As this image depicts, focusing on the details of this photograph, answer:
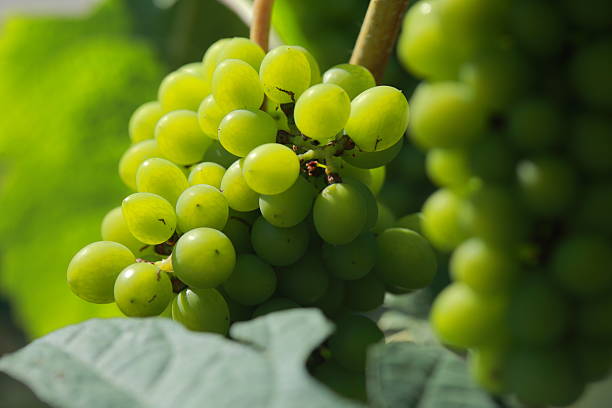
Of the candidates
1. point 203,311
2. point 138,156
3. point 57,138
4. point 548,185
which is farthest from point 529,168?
point 57,138

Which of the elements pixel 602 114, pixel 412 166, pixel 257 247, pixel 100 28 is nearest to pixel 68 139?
pixel 100 28

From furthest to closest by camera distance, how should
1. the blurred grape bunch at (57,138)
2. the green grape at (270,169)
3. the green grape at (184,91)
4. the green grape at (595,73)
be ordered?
the blurred grape bunch at (57,138)
the green grape at (184,91)
the green grape at (270,169)
the green grape at (595,73)

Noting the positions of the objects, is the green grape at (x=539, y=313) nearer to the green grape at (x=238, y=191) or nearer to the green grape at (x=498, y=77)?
the green grape at (x=498, y=77)

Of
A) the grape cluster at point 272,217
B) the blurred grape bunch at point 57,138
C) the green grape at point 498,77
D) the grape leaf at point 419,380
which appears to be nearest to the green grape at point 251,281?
the grape cluster at point 272,217

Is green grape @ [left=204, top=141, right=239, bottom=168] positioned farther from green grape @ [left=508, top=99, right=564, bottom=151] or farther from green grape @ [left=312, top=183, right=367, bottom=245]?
green grape @ [left=508, top=99, right=564, bottom=151]

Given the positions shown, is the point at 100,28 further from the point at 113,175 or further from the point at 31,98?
the point at 113,175

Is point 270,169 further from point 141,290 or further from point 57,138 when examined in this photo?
point 57,138

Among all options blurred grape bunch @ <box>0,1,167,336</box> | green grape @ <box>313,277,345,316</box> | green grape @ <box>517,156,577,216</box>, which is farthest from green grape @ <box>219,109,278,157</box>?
blurred grape bunch @ <box>0,1,167,336</box>
